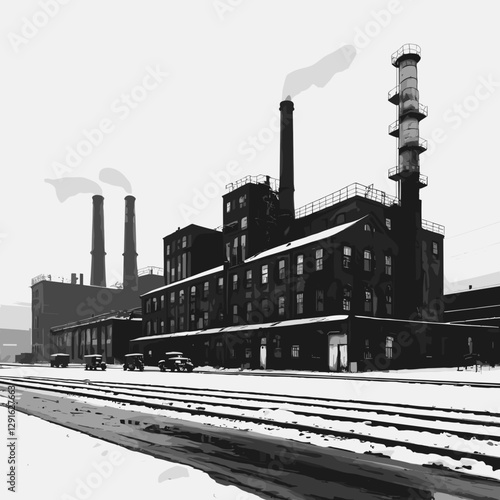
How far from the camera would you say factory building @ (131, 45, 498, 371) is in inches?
1563

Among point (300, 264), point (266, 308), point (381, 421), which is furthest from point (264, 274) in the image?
point (381, 421)

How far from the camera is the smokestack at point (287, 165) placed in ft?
172

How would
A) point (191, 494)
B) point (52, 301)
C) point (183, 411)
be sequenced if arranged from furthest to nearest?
1. point (52, 301)
2. point (183, 411)
3. point (191, 494)

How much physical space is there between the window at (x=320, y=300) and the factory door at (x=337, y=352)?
2.60m

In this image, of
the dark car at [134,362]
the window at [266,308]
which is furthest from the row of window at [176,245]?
the window at [266,308]

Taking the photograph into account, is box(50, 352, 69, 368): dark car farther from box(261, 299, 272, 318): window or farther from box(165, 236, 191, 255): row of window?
box(261, 299, 272, 318): window

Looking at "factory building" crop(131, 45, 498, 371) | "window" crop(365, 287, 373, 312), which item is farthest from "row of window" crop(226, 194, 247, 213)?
"window" crop(365, 287, 373, 312)

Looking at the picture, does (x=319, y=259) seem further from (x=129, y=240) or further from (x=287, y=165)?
(x=129, y=240)

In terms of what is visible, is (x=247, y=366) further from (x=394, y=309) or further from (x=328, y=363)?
(x=394, y=309)

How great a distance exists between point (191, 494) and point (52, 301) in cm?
8700

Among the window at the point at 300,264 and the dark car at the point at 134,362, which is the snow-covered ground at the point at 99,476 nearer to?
the window at the point at 300,264

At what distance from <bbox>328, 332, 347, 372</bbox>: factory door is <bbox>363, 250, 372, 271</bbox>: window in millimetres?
6762

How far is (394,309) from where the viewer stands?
144ft

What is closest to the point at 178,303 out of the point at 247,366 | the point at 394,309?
the point at 247,366
